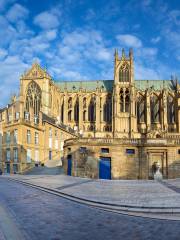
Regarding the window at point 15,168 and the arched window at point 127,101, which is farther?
the arched window at point 127,101

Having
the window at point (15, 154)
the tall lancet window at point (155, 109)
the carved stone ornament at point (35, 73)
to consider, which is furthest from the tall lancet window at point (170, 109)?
the window at point (15, 154)

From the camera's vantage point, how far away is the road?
793 centimetres

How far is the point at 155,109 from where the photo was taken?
7488 centimetres

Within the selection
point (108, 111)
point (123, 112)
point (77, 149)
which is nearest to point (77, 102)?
point (108, 111)

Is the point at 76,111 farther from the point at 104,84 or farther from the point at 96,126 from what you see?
the point at 104,84

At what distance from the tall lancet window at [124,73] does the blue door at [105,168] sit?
49.2 metres

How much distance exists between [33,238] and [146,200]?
733cm

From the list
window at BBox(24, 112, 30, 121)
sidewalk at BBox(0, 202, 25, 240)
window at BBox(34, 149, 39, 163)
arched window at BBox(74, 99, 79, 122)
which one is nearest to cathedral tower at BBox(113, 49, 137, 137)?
arched window at BBox(74, 99, 79, 122)

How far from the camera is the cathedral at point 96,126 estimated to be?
28.3 m

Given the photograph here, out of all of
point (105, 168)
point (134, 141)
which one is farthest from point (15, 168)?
point (134, 141)

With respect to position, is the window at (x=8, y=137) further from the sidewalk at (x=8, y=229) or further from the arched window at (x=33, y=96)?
the sidewalk at (x=8, y=229)

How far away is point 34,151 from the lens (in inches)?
1705

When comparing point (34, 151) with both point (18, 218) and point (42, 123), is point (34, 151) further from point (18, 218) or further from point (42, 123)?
point (18, 218)

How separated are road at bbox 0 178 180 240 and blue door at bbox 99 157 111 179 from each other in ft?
52.8
